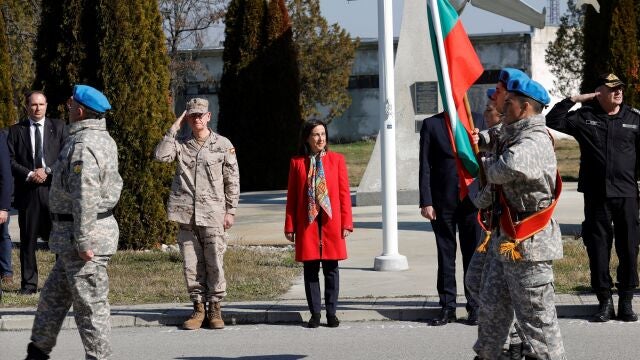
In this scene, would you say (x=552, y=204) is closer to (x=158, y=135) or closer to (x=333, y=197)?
(x=333, y=197)

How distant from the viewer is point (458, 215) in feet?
30.5

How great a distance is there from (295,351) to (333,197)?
5.07ft

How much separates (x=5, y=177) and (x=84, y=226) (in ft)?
12.2

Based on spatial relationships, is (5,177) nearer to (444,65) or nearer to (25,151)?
(25,151)

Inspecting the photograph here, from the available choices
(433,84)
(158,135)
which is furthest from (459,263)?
(433,84)

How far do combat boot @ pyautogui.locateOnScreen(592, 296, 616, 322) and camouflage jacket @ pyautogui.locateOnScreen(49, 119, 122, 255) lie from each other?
164 inches

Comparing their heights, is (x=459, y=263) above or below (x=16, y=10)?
below

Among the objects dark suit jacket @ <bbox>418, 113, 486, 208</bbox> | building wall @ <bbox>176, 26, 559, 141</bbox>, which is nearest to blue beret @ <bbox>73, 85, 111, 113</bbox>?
dark suit jacket @ <bbox>418, 113, 486, 208</bbox>

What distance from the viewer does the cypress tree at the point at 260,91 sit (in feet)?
90.7

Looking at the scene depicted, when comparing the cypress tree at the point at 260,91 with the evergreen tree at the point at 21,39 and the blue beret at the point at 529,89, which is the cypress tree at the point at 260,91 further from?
the blue beret at the point at 529,89

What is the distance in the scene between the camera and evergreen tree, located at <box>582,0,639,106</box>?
2141 centimetres

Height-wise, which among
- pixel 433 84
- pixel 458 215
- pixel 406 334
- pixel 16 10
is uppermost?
pixel 16 10

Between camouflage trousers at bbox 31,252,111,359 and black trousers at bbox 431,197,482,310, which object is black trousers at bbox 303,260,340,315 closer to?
black trousers at bbox 431,197,482,310

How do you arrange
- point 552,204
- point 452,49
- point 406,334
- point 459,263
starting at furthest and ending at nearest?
point 459,263 < point 406,334 < point 452,49 < point 552,204
